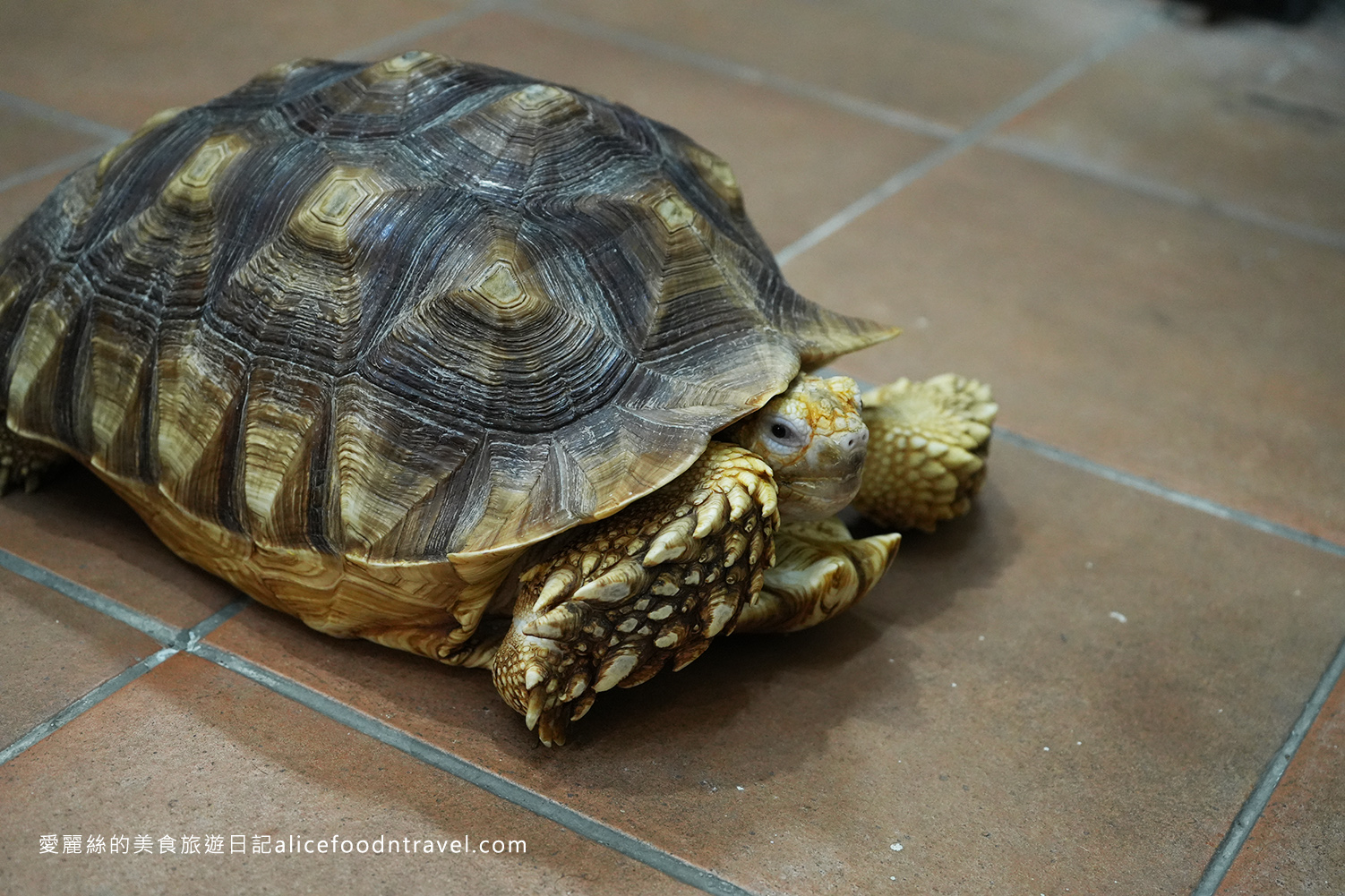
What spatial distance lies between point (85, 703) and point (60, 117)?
2.60 m

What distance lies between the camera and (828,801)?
1980 millimetres

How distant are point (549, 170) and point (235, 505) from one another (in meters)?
0.75

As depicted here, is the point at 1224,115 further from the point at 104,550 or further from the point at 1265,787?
the point at 104,550

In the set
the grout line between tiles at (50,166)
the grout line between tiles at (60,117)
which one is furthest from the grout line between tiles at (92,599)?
the grout line between tiles at (60,117)

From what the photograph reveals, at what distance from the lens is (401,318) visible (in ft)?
6.61

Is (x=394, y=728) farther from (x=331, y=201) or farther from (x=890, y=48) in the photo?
(x=890, y=48)

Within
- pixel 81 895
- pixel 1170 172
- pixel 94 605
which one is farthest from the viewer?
pixel 1170 172

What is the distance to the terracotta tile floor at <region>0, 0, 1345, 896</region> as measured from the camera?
1872 millimetres

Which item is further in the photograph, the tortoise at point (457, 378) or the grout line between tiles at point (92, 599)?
the grout line between tiles at point (92, 599)

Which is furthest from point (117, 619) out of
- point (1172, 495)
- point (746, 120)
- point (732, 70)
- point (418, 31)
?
point (732, 70)

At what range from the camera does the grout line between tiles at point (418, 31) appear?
15.2 ft

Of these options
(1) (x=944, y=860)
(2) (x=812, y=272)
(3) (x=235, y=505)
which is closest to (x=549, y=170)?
(3) (x=235, y=505)

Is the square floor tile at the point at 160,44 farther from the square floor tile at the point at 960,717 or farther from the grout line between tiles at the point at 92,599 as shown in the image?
the square floor tile at the point at 960,717

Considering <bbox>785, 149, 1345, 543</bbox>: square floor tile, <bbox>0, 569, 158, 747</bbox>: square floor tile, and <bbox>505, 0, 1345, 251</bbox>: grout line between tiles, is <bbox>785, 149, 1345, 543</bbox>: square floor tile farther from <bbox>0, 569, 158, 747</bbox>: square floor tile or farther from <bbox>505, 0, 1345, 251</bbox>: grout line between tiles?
<bbox>0, 569, 158, 747</bbox>: square floor tile
